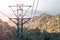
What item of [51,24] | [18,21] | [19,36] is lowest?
[51,24]

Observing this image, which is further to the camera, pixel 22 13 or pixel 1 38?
pixel 1 38

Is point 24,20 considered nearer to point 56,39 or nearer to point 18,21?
point 18,21

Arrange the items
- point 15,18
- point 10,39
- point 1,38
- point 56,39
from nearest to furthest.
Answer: point 15,18 → point 1,38 → point 10,39 → point 56,39

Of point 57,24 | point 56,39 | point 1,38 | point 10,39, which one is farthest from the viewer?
point 57,24

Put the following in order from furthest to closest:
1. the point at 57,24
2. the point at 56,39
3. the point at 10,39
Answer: the point at 57,24
the point at 56,39
the point at 10,39

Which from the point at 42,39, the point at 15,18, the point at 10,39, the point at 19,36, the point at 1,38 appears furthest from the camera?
the point at 42,39

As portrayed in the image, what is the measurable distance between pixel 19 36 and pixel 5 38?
36834 millimetres

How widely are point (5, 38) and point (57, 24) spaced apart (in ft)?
339

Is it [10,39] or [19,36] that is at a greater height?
[19,36]

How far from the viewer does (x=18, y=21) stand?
26594 millimetres

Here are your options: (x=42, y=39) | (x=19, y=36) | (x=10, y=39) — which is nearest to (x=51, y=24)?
(x=42, y=39)

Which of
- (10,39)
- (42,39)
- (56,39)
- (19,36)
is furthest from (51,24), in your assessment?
(19,36)

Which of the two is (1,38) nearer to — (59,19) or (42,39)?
(42,39)

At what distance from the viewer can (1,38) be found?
202 ft
